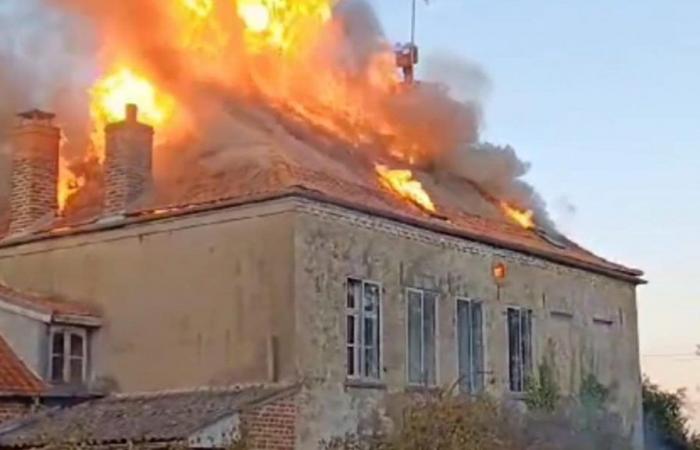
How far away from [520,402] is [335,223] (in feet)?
20.7

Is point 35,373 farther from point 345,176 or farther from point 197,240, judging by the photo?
point 345,176

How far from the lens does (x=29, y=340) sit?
2375 centimetres

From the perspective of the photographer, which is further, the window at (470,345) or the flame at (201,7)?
the flame at (201,7)

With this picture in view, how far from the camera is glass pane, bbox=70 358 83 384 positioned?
78.9ft

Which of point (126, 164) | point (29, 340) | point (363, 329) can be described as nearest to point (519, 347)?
point (363, 329)

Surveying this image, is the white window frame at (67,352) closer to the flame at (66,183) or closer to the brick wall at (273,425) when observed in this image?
the flame at (66,183)

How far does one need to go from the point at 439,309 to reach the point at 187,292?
15.8 feet

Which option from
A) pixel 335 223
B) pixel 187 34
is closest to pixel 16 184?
pixel 187 34

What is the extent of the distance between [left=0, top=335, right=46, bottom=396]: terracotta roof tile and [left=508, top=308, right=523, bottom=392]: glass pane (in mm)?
9129

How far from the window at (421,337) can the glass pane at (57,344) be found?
20.4 feet

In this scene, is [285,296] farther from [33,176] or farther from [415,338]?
[33,176]

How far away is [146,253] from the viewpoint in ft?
78.2

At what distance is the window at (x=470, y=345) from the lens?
25359 mm

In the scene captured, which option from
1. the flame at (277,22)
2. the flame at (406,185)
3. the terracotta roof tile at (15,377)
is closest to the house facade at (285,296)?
the terracotta roof tile at (15,377)
